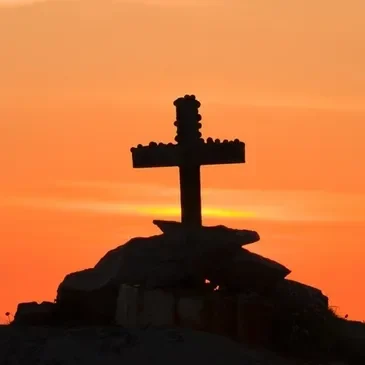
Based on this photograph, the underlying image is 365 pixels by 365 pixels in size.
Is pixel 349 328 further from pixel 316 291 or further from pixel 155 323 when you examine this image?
pixel 155 323

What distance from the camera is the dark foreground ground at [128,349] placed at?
15758 mm

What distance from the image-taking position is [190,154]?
20.4 metres

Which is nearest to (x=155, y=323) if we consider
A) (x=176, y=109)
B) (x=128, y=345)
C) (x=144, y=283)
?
(x=144, y=283)

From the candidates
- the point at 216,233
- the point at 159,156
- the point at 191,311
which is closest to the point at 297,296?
the point at 216,233

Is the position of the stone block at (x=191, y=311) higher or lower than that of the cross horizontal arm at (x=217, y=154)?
lower

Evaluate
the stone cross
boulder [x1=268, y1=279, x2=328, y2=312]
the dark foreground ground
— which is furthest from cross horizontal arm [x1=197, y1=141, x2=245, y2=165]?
the dark foreground ground

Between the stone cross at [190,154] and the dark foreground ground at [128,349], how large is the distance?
4175 mm

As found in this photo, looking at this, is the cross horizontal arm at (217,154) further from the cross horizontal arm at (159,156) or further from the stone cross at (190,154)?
the cross horizontal arm at (159,156)

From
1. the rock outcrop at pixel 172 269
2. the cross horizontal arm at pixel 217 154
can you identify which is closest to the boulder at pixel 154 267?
the rock outcrop at pixel 172 269

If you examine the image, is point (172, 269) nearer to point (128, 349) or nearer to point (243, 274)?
point (243, 274)

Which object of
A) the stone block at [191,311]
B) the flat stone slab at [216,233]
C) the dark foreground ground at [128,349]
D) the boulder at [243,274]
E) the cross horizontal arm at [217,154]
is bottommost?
the dark foreground ground at [128,349]

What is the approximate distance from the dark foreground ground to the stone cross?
417cm

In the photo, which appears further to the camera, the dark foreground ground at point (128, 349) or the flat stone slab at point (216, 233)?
the flat stone slab at point (216, 233)

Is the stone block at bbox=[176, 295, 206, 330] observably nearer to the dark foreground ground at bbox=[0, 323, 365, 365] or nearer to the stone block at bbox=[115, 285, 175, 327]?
the stone block at bbox=[115, 285, 175, 327]
